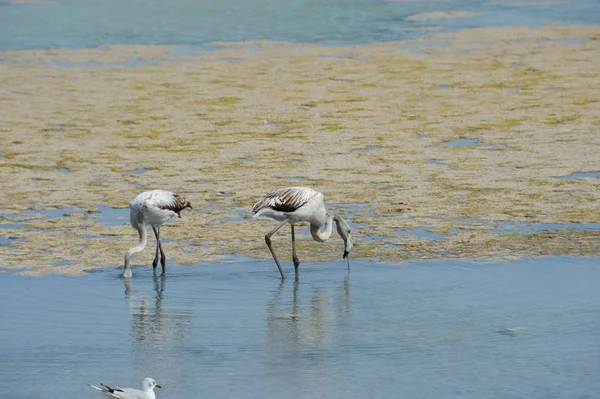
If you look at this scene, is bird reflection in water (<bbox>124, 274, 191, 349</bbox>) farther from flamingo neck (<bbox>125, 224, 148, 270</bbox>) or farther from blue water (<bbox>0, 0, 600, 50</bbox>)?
blue water (<bbox>0, 0, 600, 50</bbox>)

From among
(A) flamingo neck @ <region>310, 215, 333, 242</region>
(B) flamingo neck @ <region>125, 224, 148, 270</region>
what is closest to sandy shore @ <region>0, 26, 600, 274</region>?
(A) flamingo neck @ <region>310, 215, 333, 242</region>

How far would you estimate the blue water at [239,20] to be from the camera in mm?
26562

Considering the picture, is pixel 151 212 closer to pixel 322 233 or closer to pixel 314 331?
pixel 322 233

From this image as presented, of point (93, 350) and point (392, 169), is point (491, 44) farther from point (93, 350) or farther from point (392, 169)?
point (93, 350)

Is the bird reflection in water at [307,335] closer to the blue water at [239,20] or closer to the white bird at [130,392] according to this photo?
the white bird at [130,392]

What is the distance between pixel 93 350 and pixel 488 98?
11776 mm

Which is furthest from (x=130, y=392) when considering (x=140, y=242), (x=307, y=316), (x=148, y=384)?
(x=140, y=242)

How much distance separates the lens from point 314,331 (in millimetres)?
8828

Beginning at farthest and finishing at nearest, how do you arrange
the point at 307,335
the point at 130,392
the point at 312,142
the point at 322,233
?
the point at 312,142, the point at 322,233, the point at 307,335, the point at 130,392

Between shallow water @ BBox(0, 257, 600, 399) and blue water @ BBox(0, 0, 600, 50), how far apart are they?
15.5m

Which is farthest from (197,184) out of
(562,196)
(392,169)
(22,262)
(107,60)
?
(107,60)

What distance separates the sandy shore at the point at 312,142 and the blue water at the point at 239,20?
1496 mm

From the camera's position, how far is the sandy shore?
38.8ft

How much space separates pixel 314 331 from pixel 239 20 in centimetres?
2105
